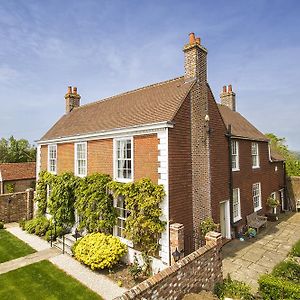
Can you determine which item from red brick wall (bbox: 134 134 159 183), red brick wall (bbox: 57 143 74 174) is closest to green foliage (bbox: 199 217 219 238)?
red brick wall (bbox: 134 134 159 183)

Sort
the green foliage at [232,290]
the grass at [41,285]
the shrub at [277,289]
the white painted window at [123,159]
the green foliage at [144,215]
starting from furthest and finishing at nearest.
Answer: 1. the white painted window at [123,159]
2. the green foliage at [144,215]
3. the grass at [41,285]
4. the green foliage at [232,290]
5. the shrub at [277,289]

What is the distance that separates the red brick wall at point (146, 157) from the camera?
38.3ft

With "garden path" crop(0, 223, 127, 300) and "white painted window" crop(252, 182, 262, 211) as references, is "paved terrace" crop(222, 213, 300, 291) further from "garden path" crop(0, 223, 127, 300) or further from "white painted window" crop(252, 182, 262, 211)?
"garden path" crop(0, 223, 127, 300)

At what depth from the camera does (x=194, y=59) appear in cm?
1338

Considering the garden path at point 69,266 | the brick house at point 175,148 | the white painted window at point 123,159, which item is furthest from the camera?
the white painted window at point 123,159

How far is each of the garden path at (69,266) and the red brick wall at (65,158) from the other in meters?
5.06

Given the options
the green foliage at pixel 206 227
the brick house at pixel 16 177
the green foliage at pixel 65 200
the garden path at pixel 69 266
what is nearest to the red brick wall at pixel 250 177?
the green foliage at pixel 206 227

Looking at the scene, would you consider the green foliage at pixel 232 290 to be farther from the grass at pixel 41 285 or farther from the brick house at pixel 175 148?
the grass at pixel 41 285

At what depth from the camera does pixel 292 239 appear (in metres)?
16.2

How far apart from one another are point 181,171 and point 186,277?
4.75m

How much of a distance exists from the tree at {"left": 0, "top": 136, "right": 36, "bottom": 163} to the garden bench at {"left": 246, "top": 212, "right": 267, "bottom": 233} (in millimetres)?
46425

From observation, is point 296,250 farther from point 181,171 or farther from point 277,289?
point 181,171

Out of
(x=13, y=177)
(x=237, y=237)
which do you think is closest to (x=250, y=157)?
(x=237, y=237)

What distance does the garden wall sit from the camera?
7018 millimetres
